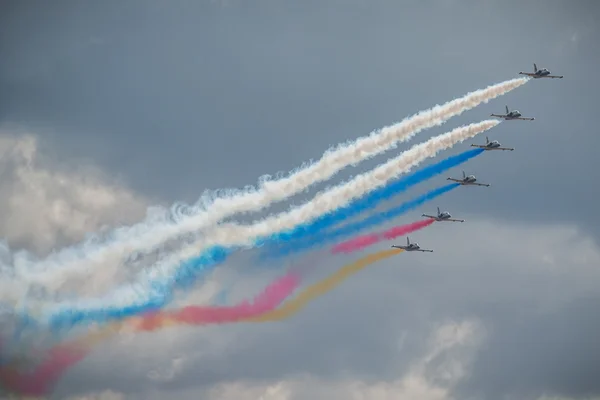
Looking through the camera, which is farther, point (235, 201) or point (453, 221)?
point (453, 221)

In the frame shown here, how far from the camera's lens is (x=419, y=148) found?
154 m

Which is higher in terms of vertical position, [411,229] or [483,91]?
[483,91]

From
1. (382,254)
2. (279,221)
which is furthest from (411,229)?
(279,221)

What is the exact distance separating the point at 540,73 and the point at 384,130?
1676cm

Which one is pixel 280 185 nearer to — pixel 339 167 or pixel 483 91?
pixel 339 167

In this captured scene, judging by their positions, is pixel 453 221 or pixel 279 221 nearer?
pixel 279 221

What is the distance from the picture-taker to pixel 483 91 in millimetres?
155625

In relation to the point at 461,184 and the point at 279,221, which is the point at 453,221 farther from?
the point at 279,221

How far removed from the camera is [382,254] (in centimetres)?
15938

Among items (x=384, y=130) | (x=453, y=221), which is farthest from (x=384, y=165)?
(x=453, y=221)

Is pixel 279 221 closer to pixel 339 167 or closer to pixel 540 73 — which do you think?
pixel 339 167

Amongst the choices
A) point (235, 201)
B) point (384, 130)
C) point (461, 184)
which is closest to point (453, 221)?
point (461, 184)

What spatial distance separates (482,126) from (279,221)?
22.9 m

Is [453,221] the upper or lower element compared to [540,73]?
lower
